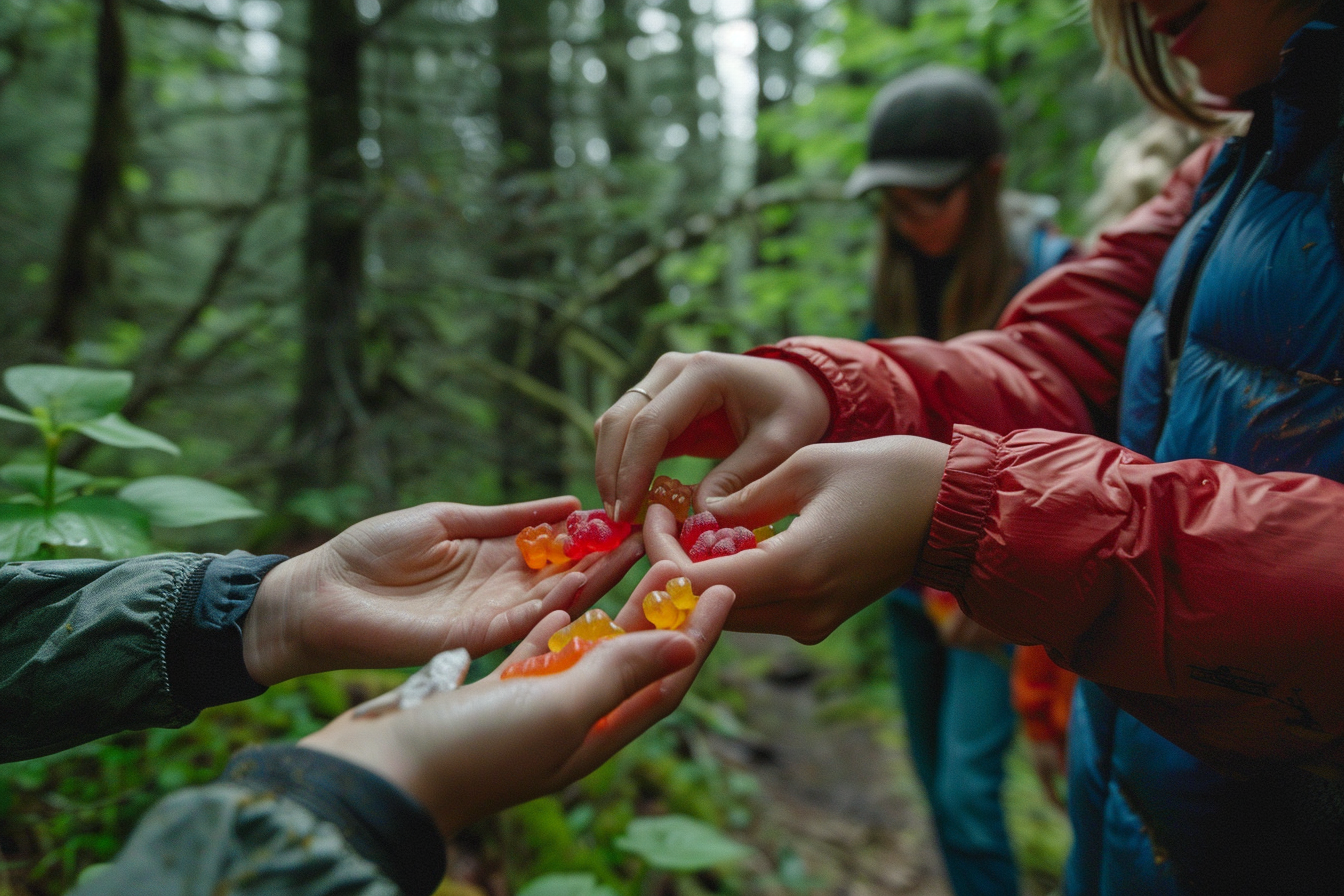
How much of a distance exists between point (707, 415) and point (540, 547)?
55 cm

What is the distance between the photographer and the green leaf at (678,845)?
2189mm

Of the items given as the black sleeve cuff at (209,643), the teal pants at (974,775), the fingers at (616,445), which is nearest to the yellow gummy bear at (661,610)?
the fingers at (616,445)

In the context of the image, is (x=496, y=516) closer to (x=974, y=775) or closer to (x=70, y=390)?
(x=70, y=390)

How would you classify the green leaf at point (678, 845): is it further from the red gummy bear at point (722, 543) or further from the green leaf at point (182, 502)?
the green leaf at point (182, 502)

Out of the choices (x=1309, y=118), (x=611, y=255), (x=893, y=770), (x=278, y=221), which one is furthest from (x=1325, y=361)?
(x=278, y=221)

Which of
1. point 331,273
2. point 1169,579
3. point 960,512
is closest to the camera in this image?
point 1169,579

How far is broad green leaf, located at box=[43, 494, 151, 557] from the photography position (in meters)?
1.54

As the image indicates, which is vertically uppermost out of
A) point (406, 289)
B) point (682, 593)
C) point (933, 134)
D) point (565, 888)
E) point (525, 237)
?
point (933, 134)

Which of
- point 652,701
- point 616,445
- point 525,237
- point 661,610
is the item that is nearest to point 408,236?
point 525,237

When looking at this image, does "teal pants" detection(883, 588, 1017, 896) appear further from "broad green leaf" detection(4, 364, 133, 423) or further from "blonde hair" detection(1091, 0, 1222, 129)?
"broad green leaf" detection(4, 364, 133, 423)

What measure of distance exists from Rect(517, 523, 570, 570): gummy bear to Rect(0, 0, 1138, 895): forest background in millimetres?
1037

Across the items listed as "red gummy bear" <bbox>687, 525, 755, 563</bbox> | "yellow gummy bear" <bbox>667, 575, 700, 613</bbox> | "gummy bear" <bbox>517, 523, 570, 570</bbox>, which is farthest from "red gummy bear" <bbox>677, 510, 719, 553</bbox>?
"gummy bear" <bbox>517, 523, 570, 570</bbox>

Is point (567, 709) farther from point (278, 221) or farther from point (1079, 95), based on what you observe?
point (278, 221)

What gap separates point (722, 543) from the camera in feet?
4.97
